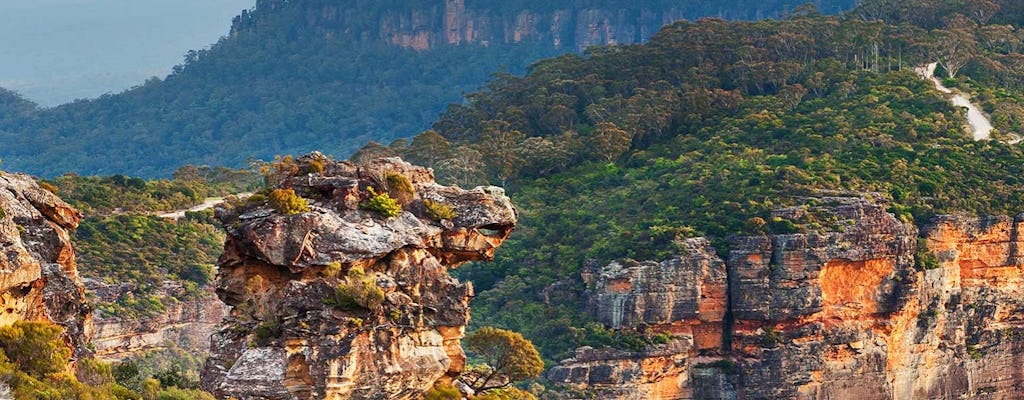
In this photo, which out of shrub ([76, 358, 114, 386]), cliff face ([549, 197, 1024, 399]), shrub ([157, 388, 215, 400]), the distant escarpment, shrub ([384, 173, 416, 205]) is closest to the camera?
shrub ([76, 358, 114, 386])

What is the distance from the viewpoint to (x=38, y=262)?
29.8m

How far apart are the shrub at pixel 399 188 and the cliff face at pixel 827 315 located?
2808 cm

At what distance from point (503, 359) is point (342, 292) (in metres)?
7.71

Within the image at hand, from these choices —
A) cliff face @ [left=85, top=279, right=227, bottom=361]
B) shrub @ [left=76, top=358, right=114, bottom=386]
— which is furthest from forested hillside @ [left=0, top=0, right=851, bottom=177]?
shrub @ [left=76, top=358, right=114, bottom=386]

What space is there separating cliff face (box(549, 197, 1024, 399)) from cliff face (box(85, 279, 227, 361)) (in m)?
14.7

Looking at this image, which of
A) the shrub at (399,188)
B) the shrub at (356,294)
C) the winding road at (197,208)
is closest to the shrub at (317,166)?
the shrub at (399,188)

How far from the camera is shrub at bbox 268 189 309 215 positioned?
103 feet

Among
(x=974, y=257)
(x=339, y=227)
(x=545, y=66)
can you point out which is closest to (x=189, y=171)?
(x=545, y=66)

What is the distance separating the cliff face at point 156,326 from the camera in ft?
218

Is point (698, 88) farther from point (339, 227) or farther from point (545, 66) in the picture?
point (339, 227)

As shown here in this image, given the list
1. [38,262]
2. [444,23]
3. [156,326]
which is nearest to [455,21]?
[444,23]

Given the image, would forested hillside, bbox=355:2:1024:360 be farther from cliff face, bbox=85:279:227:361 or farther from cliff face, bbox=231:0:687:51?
cliff face, bbox=231:0:687:51

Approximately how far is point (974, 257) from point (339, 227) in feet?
130

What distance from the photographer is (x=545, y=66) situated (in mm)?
102312
